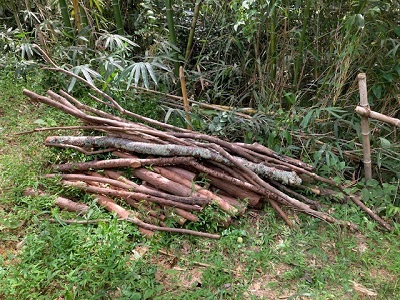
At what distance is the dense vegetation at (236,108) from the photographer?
6.67 feet

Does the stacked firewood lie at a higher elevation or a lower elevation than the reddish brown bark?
higher

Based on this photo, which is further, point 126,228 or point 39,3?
point 39,3

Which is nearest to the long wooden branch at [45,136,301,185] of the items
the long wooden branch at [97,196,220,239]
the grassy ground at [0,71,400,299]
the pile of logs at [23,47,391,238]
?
the pile of logs at [23,47,391,238]

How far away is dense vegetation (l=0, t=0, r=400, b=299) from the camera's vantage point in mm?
2033

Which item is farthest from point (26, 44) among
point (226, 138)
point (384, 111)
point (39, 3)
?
point (384, 111)

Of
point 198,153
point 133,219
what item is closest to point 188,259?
point 133,219

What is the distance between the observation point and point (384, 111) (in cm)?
311

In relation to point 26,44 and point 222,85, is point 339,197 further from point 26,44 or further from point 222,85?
point 26,44

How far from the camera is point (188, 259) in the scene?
218cm

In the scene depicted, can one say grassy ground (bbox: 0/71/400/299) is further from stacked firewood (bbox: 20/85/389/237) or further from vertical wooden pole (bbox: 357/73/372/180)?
vertical wooden pole (bbox: 357/73/372/180)

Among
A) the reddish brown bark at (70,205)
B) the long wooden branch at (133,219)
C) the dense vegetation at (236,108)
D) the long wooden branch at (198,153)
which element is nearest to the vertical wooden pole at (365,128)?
the dense vegetation at (236,108)

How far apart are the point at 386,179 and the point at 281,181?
0.93 m

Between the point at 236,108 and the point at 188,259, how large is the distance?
164cm

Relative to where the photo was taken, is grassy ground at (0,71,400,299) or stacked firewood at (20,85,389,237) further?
stacked firewood at (20,85,389,237)
